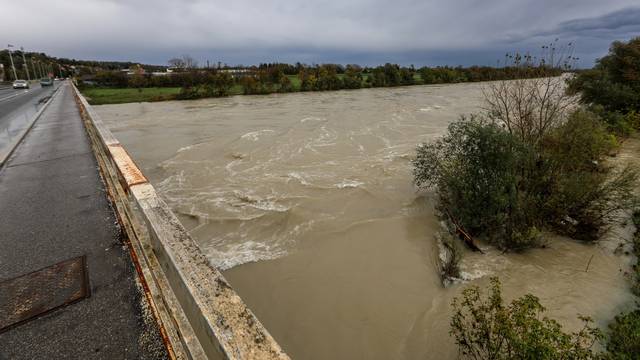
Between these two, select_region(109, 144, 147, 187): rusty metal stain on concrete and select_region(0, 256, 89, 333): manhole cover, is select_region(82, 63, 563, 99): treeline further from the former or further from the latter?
select_region(0, 256, 89, 333): manhole cover

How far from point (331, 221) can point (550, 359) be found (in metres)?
5.24

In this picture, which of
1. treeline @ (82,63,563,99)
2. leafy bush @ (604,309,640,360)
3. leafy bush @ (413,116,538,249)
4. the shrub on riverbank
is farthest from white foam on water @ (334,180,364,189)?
treeline @ (82,63,563,99)

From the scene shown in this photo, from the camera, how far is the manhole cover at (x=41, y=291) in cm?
263

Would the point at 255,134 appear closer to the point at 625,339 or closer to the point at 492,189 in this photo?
the point at 492,189

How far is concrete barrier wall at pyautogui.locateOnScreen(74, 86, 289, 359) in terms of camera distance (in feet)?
5.02

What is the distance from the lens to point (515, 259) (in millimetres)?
6074

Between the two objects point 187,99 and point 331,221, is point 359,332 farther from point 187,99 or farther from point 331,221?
point 187,99

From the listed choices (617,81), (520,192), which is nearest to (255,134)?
(520,192)

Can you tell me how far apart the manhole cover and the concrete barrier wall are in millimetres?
548

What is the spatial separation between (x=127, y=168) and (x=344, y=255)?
13.6ft

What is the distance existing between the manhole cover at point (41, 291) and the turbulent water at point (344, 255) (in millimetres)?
2662

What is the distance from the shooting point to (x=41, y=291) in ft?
9.48

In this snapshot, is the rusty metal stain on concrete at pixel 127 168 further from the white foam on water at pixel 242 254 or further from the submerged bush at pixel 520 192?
the submerged bush at pixel 520 192

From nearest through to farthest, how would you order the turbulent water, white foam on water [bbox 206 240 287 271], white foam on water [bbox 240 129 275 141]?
the turbulent water < white foam on water [bbox 206 240 287 271] < white foam on water [bbox 240 129 275 141]
